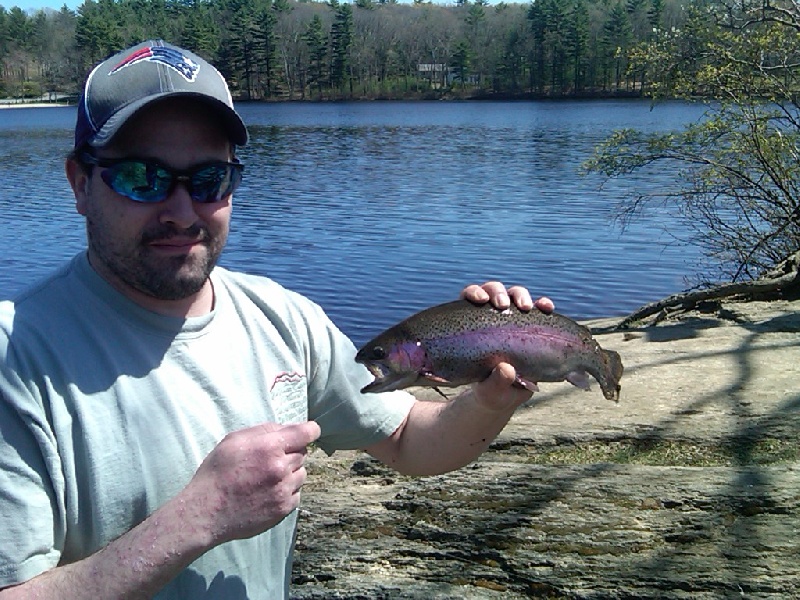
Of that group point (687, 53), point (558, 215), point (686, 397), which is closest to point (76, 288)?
point (686, 397)

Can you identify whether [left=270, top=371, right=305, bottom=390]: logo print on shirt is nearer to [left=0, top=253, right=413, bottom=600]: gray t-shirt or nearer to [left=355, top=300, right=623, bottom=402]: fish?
[left=0, top=253, right=413, bottom=600]: gray t-shirt

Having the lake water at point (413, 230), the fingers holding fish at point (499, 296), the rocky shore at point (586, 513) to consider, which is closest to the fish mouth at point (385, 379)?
the fingers holding fish at point (499, 296)

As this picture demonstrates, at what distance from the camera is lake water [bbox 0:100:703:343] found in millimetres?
16938

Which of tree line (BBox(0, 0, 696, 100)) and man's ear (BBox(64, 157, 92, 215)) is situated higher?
tree line (BBox(0, 0, 696, 100))

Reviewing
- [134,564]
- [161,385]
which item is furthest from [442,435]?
[134,564]

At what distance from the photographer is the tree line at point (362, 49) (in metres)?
118

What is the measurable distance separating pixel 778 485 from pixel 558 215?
68.0 ft

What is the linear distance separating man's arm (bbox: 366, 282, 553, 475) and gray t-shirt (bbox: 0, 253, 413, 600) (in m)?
0.43

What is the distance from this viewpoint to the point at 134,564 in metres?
1.90

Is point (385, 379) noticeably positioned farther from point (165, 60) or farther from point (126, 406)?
point (165, 60)

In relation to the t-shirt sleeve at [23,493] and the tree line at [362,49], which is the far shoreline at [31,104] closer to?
the tree line at [362,49]

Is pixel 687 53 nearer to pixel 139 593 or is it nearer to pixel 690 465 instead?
pixel 690 465

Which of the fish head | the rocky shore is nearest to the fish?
the fish head

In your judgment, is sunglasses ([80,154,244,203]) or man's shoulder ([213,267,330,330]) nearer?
sunglasses ([80,154,244,203])
